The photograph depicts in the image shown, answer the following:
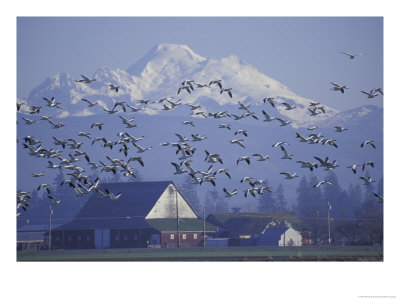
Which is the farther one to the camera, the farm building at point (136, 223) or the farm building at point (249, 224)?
the farm building at point (249, 224)

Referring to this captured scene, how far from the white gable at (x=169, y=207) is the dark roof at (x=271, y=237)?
17291 mm

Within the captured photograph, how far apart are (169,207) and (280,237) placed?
22748 mm

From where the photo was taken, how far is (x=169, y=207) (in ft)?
407

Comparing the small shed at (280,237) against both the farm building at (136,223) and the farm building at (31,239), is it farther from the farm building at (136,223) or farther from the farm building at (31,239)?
the farm building at (31,239)

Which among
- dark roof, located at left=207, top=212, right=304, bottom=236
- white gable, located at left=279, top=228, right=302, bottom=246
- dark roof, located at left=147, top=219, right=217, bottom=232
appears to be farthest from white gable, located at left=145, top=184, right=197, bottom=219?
white gable, located at left=279, top=228, right=302, bottom=246

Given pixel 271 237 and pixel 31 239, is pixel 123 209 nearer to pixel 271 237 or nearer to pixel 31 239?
pixel 31 239

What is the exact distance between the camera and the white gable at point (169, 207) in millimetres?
120925

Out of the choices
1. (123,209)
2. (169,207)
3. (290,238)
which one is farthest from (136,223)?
(290,238)

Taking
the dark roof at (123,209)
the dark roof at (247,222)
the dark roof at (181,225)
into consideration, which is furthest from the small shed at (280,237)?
the dark roof at (123,209)

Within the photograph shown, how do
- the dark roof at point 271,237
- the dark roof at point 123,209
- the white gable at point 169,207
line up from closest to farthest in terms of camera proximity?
the dark roof at point 271,237, the dark roof at point 123,209, the white gable at point 169,207

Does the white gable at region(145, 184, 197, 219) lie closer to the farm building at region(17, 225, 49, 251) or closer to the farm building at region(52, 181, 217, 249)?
the farm building at region(52, 181, 217, 249)
